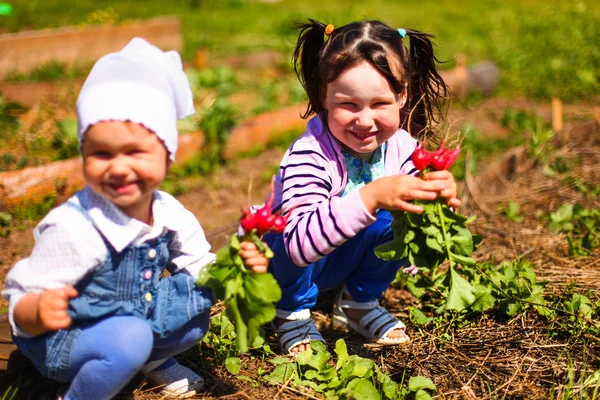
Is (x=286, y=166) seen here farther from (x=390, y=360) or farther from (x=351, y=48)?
(x=390, y=360)

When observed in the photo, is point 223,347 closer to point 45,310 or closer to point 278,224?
point 278,224

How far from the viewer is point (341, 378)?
8.09ft

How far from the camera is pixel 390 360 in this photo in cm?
273

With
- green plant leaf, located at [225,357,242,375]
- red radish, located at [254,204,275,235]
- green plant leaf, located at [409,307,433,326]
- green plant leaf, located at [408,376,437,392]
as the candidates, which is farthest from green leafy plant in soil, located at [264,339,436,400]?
red radish, located at [254,204,275,235]

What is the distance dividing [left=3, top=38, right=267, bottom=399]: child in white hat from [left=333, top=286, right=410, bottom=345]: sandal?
94cm

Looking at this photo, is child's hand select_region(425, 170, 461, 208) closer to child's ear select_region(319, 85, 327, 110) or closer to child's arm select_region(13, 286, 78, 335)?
child's ear select_region(319, 85, 327, 110)

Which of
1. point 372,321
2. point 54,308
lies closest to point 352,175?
point 372,321

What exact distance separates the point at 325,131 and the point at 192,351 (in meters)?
1.01

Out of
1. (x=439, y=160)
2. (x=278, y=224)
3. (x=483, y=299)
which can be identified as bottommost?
(x=483, y=299)

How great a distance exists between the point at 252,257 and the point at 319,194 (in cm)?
55

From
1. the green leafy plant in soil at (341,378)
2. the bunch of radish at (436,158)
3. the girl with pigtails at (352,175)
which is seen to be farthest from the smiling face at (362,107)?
the green leafy plant in soil at (341,378)

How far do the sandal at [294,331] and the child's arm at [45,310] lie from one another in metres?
1.02

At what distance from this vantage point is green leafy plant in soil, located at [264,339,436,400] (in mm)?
2373

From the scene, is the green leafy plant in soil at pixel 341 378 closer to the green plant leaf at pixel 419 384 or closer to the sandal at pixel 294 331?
the green plant leaf at pixel 419 384
